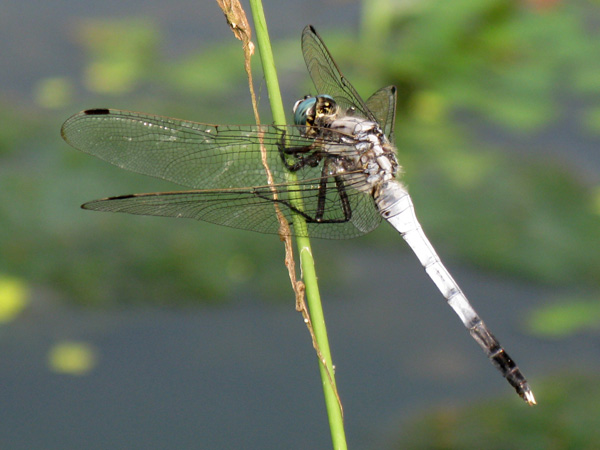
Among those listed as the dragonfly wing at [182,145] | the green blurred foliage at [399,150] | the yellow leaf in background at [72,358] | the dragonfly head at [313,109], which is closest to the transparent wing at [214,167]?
the dragonfly wing at [182,145]

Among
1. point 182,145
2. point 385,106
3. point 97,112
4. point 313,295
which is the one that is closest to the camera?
point 313,295

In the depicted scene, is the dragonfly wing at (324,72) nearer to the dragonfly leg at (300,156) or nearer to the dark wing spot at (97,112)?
the dragonfly leg at (300,156)

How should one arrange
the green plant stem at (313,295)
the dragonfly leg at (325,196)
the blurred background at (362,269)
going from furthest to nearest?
the blurred background at (362,269) → the dragonfly leg at (325,196) → the green plant stem at (313,295)

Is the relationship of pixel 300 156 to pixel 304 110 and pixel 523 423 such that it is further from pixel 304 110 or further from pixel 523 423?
pixel 523 423

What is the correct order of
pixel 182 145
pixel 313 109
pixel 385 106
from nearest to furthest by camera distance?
pixel 182 145, pixel 313 109, pixel 385 106

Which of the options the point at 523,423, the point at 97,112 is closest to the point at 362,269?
the point at 523,423
